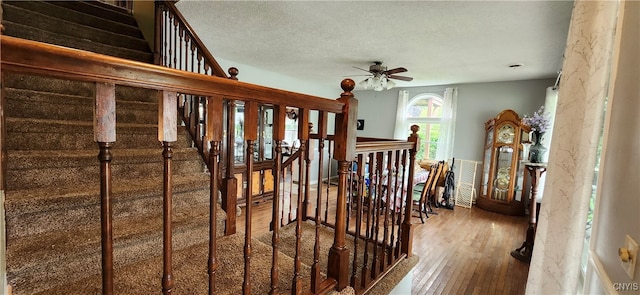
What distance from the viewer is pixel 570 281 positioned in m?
1.20

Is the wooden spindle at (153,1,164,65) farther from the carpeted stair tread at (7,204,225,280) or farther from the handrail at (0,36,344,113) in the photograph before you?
the handrail at (0,36,344,113)

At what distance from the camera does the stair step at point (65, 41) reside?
220 cm

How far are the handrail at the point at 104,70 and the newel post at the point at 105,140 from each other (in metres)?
0.03

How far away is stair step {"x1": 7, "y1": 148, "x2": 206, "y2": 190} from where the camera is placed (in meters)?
1.45

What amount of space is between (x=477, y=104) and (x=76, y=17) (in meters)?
5.94

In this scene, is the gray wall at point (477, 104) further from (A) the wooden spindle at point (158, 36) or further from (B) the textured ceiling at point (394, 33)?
(A) the wooden spindle at point (158, 36)

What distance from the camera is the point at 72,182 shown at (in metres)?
1.59

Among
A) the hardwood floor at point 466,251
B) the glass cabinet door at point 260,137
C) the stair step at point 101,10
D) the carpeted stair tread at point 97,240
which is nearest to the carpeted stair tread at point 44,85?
the carpeted stair tread at point 97,240

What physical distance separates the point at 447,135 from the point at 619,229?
469 cm

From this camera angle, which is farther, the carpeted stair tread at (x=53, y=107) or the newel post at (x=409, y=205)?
the newel post at (x=409, y=205)

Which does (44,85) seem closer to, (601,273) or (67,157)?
(67,157)

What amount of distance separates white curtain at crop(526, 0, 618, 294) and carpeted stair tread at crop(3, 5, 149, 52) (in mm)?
3552

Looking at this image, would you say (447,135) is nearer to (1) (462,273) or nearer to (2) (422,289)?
(1) (462,273)

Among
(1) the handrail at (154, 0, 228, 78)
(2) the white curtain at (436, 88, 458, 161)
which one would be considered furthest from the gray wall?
(1) the handrail at (154, 0, 228, 78)
